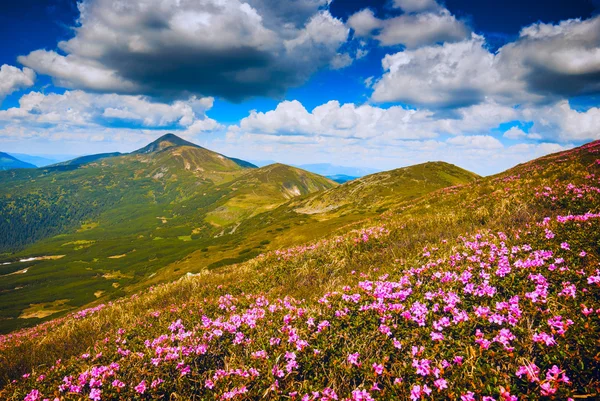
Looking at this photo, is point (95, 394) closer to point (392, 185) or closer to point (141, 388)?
point (141, 388)

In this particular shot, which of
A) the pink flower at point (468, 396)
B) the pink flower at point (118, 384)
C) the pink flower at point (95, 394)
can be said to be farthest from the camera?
the pink flower at point (118, 384)

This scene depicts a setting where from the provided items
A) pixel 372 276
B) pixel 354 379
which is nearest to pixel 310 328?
pixel 354 379

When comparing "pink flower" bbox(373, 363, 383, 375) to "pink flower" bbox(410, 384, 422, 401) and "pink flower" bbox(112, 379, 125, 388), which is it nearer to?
"pink flower" bbox(410, 384, 422, 401)

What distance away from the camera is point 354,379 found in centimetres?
434

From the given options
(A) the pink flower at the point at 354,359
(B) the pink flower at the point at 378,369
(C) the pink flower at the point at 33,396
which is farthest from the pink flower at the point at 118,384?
(B) the pink flower at the point at 378,369

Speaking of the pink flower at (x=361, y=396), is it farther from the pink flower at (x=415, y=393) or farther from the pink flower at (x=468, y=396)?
the pink flower at (x=468, y=396)

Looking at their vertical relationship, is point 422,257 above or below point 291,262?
above

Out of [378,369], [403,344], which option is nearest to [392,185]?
[403,344]

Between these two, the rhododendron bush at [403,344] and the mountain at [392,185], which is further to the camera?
the mountain at [392,185]

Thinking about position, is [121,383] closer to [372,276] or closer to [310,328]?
[310,328]

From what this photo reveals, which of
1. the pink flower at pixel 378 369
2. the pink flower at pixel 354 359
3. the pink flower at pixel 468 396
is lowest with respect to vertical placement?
the pink flower at pixel 354 359

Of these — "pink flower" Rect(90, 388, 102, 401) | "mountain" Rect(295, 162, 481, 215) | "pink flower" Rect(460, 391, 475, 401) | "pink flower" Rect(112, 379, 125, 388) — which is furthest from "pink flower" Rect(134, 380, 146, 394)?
"mountain" Rect(295, 162, 481, 215)

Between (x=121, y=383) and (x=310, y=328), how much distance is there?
3548 mm

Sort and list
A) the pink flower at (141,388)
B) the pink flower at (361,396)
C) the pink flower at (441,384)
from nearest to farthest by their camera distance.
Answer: the pink flower at (441,384)
the pink flower at (361,396)
the pink flower at (141,388)
